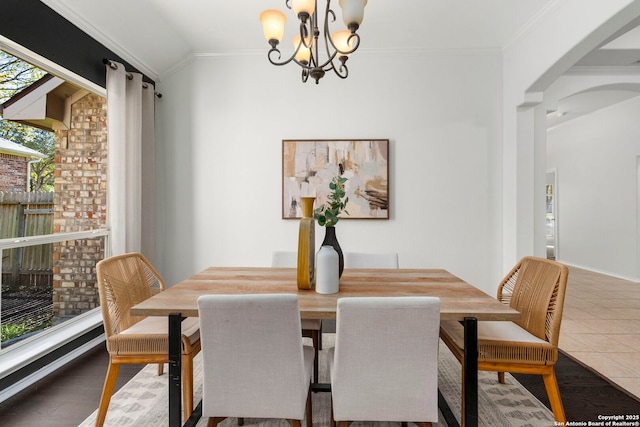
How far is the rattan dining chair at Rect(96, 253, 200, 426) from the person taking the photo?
161 cm

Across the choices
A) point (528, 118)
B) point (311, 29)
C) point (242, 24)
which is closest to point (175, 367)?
point (311, 29)

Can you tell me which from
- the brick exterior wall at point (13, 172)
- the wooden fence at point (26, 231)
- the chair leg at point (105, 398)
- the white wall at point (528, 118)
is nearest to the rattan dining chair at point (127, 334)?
the chair leg at point (105, 398)

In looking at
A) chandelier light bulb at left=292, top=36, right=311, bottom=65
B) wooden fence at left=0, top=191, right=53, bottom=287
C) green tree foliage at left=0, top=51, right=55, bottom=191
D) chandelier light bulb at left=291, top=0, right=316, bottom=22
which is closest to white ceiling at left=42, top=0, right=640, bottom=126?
green tree foliage at left=0, top=51, right=55, bottom=191

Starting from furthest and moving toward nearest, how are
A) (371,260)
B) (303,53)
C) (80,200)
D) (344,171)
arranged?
(344,171) < (80,200) < (371,260) < (303,53)

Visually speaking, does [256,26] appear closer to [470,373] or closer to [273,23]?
[273,23]

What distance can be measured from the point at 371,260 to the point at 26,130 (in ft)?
8.42

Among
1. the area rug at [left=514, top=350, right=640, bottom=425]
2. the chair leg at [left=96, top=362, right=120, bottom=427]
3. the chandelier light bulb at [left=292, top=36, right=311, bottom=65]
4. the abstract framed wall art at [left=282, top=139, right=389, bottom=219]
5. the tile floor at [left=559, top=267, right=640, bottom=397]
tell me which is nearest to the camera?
the chair leg at [left=96, top=362, right=120, bottom=427]

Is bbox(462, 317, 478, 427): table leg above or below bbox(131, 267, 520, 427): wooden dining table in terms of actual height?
below

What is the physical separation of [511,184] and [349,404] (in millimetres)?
2880

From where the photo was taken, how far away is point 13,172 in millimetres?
2174

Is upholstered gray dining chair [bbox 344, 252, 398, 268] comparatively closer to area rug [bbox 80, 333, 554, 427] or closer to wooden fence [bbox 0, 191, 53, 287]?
area rug [bbox 80, 333, 554, 427]

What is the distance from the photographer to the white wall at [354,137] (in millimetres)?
3428

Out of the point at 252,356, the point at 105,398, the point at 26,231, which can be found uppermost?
the point at 26,231

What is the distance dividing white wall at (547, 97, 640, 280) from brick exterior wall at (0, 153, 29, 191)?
7479 millimetres
